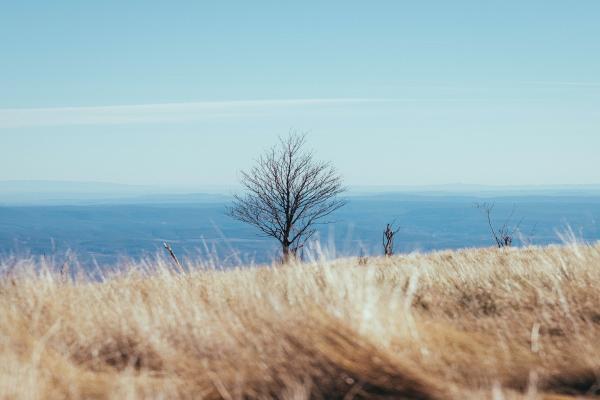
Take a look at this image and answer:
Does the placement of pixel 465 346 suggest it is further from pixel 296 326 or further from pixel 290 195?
pixel 290 195

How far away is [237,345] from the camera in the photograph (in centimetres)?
454

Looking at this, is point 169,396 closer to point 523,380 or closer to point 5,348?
point 5,348

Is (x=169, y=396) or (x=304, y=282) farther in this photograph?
(x=304, y=282)

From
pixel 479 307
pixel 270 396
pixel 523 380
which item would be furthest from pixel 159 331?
pixel 479 307

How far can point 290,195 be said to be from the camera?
39938 millimetres

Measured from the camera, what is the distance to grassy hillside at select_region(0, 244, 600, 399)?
3939mm

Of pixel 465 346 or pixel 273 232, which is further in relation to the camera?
pixel 273 232

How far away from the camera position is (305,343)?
4285 mm

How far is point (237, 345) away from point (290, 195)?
35421 millimetres

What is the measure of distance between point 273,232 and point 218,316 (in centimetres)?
3103

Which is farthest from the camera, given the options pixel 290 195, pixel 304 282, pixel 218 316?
pixel 290 195

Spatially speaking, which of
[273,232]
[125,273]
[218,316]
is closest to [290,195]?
[273,232]

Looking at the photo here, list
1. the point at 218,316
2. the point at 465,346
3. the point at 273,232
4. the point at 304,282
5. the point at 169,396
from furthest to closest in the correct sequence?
the point at 273,232, the point at 304,282, the point at 218,316, the point at 465,346, the point at 169,396

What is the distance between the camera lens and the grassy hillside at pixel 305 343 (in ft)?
12.9
